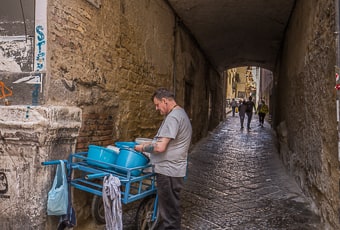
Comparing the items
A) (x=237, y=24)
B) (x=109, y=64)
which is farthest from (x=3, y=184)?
(x=237, y=24)

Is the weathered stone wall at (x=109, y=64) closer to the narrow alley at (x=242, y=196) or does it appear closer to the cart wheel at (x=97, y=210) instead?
the cart wheel at (x=97, y=210)

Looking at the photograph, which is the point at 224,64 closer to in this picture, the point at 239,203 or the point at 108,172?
the point at 239,203

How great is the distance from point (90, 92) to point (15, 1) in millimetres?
1108

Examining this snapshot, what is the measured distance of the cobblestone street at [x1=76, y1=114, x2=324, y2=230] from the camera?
12.5 ft

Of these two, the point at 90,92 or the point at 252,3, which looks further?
the point at 252,3

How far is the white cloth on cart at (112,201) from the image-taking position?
8.87 feet

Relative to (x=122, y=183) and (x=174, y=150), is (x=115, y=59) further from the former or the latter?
(x=122, y=183)

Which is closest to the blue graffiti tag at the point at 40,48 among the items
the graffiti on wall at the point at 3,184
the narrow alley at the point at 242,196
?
A: the graffiti on wall at the point at 3,184

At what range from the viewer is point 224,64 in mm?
14664

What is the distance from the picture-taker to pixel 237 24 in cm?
801

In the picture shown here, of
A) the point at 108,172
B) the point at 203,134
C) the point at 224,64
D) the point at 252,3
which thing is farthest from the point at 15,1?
the point at 224,64

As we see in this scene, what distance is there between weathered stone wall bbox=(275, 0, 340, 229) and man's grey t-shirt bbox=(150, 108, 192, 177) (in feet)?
4.44

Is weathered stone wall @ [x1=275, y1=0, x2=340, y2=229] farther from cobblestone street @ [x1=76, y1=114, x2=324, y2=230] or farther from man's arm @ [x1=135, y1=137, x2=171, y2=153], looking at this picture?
man's arm @ [x1=135, y1=137, x2=171, y2=153]

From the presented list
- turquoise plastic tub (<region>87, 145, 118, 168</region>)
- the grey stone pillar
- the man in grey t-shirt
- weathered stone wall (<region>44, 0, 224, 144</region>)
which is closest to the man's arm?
the man in grey t-shirt
